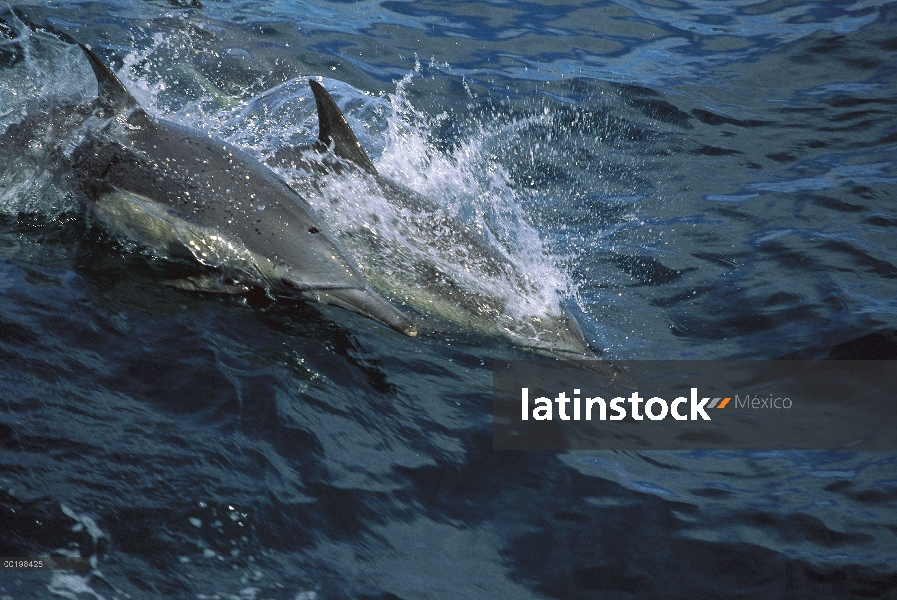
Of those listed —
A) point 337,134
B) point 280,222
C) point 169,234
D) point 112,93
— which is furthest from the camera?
point 337,134

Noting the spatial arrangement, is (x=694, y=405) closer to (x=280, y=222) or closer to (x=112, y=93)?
(x=280, y=222)

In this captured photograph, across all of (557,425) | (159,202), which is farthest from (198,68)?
(557,425)

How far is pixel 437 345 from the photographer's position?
5.49 m

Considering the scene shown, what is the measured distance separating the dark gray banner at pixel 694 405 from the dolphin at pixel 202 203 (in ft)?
3.01

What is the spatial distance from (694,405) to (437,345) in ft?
5.64

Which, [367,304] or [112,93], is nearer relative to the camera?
[367,304]

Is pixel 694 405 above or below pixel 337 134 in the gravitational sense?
below

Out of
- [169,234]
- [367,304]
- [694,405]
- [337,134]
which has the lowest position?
[694,405]

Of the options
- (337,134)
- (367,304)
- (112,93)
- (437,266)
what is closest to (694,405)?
(437,266)

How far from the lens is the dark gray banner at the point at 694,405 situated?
5008 millimetres

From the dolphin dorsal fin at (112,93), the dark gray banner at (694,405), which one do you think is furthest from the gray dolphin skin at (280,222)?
the dark gray banner at (694,405)

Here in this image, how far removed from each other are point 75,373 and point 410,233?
250 cm

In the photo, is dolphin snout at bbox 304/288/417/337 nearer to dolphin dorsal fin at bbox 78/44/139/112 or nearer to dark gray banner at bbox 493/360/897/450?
dark gray banner at bbox 493/360/897/450

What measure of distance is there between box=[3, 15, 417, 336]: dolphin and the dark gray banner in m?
0.92
